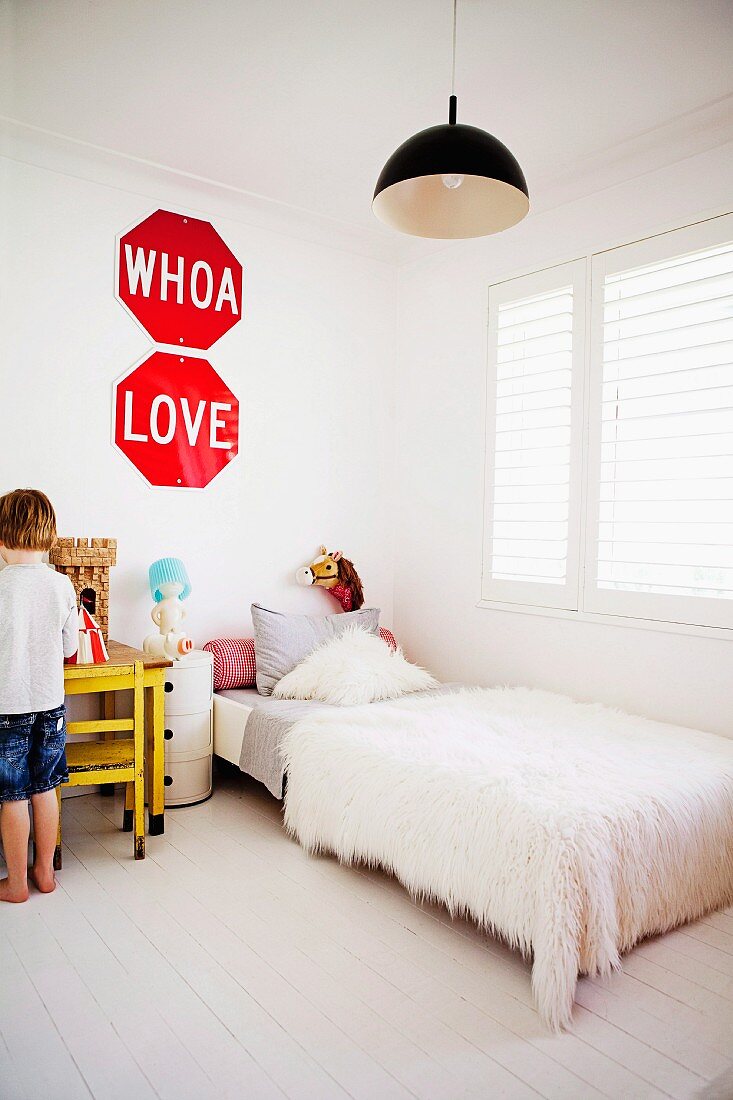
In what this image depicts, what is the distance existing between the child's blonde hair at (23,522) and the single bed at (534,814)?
3.79 ft

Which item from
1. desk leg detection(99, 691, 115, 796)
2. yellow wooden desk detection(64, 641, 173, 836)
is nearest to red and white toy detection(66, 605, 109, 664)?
yellow wooden desk detection(64, 641, 173, 836)

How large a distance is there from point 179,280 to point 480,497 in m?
1.75

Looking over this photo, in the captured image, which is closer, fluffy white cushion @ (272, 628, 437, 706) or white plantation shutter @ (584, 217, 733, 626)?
white plantation shutter @ (584, 217, 733, 626)

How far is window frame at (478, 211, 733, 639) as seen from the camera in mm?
3002

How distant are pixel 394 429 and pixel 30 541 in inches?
96.9

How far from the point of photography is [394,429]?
4496 millimetres

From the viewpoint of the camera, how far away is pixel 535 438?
145 inches

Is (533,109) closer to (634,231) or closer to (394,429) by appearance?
(634,231)

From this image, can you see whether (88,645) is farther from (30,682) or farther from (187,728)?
(187,728)

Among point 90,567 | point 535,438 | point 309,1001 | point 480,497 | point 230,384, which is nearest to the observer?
point 309,1001

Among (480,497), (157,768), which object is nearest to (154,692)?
(157,768)

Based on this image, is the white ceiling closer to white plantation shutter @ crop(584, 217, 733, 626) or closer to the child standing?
white plantation shutter @ crop(584, 217, 733, 626)

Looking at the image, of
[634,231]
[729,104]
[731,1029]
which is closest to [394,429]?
[634,231]

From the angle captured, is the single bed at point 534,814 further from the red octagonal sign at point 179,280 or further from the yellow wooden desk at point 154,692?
the red octagonal sign at point 179,280
